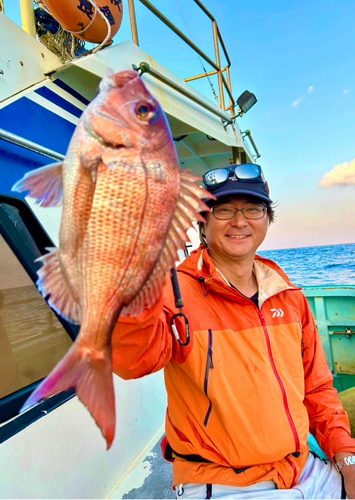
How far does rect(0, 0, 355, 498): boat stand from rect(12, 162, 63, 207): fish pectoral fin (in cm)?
129

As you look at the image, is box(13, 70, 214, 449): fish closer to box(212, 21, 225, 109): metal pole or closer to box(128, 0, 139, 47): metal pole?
box(128, 0, 139, 47): metal pole

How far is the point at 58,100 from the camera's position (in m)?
2.60

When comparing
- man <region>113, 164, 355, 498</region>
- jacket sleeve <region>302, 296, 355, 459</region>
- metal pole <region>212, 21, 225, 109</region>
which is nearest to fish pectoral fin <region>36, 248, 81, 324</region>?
man <region>113, 164, 355, 498</region>

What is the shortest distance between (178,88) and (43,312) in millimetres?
2484

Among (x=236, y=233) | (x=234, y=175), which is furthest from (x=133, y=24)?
(x=236, y=233)

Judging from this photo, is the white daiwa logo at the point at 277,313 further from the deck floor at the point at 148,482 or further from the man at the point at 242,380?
the deck floor at the point at 148,482

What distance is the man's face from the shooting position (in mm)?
2100

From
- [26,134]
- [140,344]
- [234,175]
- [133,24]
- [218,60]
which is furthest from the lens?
[218,60]

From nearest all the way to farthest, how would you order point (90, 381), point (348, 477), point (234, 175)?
point (90, 381) → point (348, 477) → point (234, 175)

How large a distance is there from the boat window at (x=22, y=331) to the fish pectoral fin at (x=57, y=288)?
1.27 m

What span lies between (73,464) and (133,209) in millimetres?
2124

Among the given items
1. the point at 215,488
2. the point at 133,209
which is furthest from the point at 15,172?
the point at 215,488

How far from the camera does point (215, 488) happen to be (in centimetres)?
173

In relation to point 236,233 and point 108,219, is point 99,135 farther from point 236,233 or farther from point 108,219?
point 236,233
